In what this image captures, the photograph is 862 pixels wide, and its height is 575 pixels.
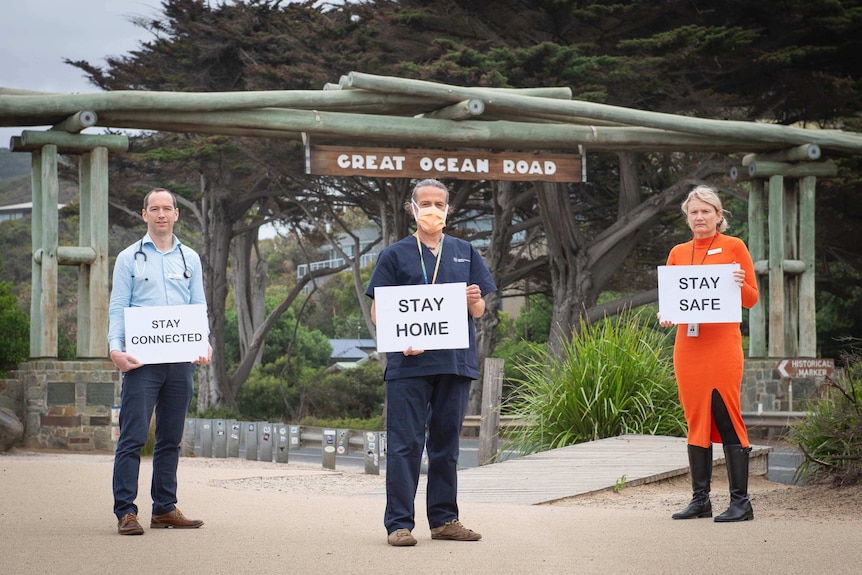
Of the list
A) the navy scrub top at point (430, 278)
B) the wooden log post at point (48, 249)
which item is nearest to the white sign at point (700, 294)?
the navy scrub top at point (430, 278)

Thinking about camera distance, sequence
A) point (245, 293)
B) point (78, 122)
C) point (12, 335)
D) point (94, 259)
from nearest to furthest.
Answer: point (78, 122)
point (94, 259)
point (12, 335)
point (245, 293)

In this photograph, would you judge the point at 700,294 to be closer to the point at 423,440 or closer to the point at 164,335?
the point at 423,440

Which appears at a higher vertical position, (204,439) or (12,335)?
(12,335)

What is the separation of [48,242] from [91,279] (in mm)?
664

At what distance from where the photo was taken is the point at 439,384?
652cm

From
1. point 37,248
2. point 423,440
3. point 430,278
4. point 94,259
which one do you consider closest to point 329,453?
point 94,259

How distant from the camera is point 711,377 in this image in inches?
295

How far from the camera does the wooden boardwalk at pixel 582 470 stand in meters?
9.24

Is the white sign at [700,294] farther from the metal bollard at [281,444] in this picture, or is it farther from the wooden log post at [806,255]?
the wooden log post at [806,255]

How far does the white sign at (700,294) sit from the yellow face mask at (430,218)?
5.50ft

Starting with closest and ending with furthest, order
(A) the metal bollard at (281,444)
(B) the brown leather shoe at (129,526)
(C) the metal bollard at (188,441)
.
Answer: (B) the brown leather shoe at (129,526) → (A) the metal bollard at (281,444) → (C) the metal bollard at (188,441)

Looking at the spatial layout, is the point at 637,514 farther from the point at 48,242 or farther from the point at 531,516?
the point at 48,242

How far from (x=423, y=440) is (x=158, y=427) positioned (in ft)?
5.18

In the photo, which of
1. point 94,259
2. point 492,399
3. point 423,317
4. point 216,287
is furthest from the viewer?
point 216,287
